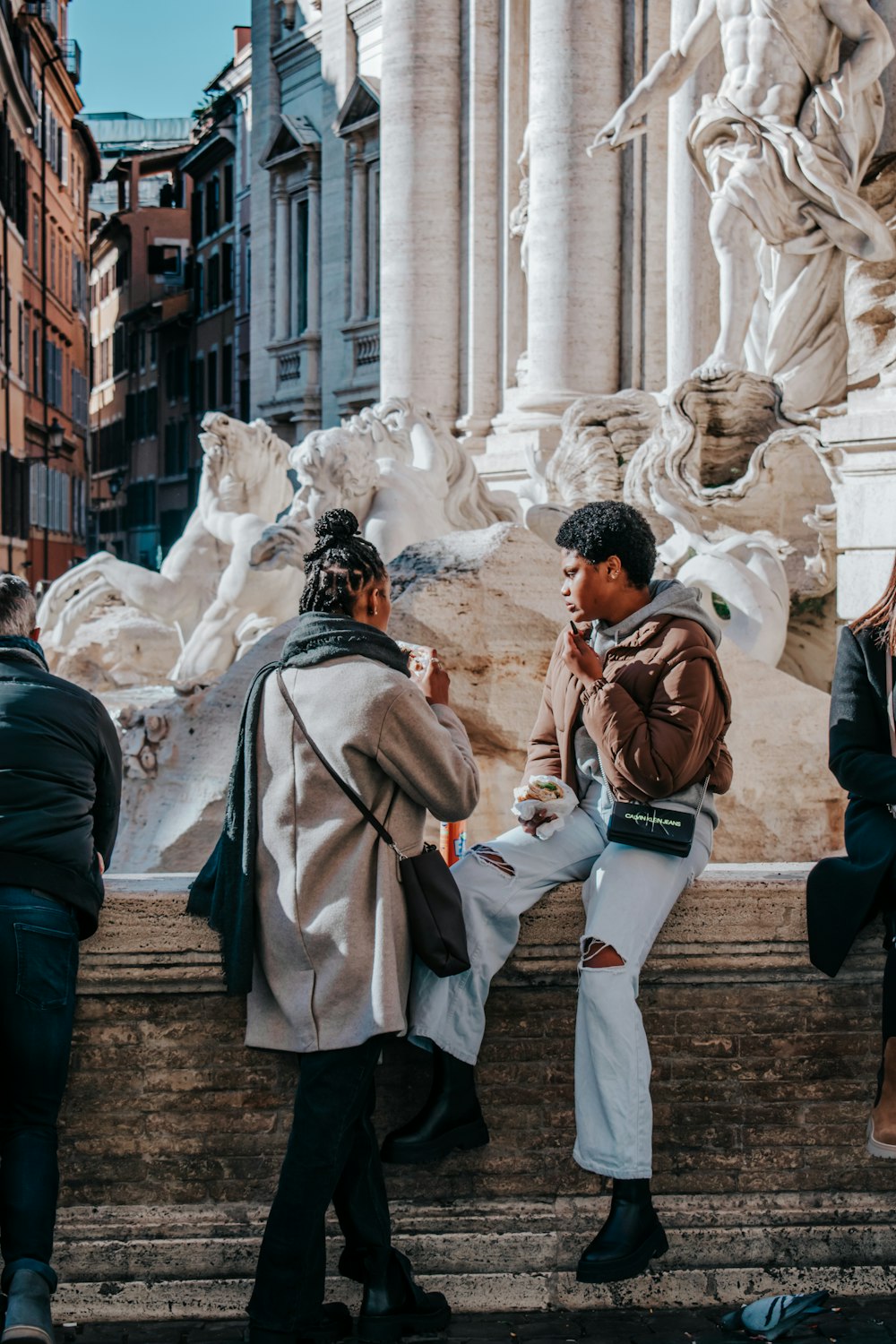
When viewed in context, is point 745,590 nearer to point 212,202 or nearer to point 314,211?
point 314,211

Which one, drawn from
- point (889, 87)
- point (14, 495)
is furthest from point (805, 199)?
point (14, 495)

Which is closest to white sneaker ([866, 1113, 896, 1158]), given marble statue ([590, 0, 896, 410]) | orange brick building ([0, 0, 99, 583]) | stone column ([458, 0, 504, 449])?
marble statue ([590, 0, 896, 410])

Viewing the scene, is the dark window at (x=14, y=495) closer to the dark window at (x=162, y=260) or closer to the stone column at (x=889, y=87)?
the dark window at (x=162, y=260)

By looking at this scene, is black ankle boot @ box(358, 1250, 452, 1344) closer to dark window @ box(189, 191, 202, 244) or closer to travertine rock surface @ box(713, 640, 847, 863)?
travertine rock surface @ box(713, 640, 847, 863)

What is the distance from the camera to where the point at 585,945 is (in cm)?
318

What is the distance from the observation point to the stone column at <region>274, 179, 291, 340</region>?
28.7m

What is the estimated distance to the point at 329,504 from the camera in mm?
9047

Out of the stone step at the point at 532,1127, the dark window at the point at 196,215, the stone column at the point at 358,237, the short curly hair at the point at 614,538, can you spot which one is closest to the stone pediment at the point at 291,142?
the stone column at the point at 358,237

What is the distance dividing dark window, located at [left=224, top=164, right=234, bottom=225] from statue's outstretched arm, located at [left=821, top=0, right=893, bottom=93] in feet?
117

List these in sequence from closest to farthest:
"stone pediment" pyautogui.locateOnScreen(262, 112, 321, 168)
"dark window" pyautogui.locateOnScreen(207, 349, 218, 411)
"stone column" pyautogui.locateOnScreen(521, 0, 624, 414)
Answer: "stone column" pyautogui.locateOnScreen(521, 0, 624, 414) → "stone pediment" pyautogui.locateOnScreen(262, 112, 321, 168) → "dark window" pyautogui.locateOnScreen(207, 349, 218, 411)

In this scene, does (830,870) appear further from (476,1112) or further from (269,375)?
(269,375)

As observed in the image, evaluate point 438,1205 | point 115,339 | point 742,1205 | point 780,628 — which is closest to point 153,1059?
point 438,1205

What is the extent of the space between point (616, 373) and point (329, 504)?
5425 millimetres

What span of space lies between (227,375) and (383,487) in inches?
1392
